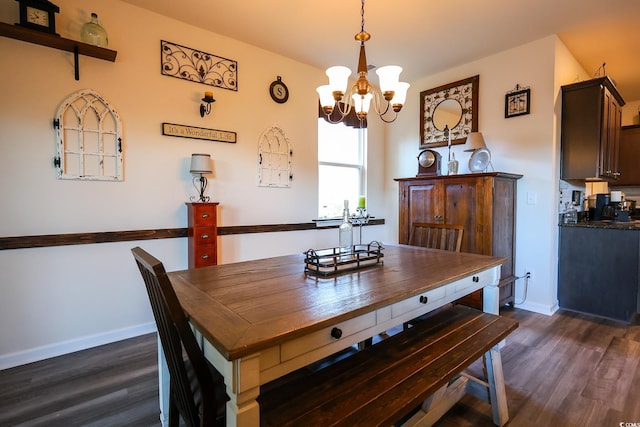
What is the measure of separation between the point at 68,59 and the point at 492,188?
367 centimetres

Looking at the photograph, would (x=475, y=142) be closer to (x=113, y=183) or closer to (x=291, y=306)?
(x=291, y=306)

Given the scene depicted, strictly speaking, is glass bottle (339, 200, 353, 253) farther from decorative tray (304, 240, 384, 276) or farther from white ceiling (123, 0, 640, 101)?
white ceiling (123, 0, 640, 101)

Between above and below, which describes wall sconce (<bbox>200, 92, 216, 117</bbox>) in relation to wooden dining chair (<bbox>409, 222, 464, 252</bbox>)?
above

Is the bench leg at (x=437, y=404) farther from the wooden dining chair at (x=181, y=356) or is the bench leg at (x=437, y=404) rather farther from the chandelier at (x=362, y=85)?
the chandelier at (x=362, y=85)

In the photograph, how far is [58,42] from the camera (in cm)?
221

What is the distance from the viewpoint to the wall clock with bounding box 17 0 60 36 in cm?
209

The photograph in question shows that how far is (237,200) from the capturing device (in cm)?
318

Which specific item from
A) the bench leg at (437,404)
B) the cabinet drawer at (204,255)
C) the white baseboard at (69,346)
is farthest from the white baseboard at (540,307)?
the white baseboard at (69,346)

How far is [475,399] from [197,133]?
2.93 m

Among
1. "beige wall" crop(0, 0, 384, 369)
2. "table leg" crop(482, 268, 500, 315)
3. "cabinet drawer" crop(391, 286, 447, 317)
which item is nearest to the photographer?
"cabinet drawer" crop(391, 286, 447, 317)

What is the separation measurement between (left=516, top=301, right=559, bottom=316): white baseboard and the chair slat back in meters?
3.36

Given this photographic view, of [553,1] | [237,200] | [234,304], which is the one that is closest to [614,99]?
[553,1]

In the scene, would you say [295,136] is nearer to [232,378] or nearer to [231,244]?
[231,244]

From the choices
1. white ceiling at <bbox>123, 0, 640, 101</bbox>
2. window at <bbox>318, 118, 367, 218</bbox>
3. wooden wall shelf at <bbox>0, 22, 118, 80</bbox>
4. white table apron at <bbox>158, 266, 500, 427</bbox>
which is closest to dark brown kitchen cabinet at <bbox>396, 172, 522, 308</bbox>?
window at <bbox>318, 118, 367, 218</bbox>
